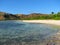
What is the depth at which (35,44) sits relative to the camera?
14.7 metres

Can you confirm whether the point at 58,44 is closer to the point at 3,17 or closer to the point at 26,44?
the point at 26,44

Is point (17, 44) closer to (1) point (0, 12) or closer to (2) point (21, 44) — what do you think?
(2) point (21, 44)

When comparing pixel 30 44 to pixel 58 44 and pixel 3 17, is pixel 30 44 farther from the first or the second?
pixel 3 17

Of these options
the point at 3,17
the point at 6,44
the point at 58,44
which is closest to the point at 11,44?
the point at 6,44

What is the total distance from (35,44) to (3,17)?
130m

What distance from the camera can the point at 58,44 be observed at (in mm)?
14656

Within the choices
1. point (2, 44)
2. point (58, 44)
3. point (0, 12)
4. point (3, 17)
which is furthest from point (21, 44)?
point (0, 12)

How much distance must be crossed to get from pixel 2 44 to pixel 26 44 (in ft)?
6.12

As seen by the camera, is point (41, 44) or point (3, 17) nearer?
point (41, 44)

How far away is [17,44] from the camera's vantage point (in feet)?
47.3

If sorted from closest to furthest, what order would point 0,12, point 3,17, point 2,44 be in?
point 2,44
point 3,17
point 0,12

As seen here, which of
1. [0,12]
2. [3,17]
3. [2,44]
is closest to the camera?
[2,44]

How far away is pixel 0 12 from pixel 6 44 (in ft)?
485

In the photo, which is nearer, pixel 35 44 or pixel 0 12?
pixel 35 44
